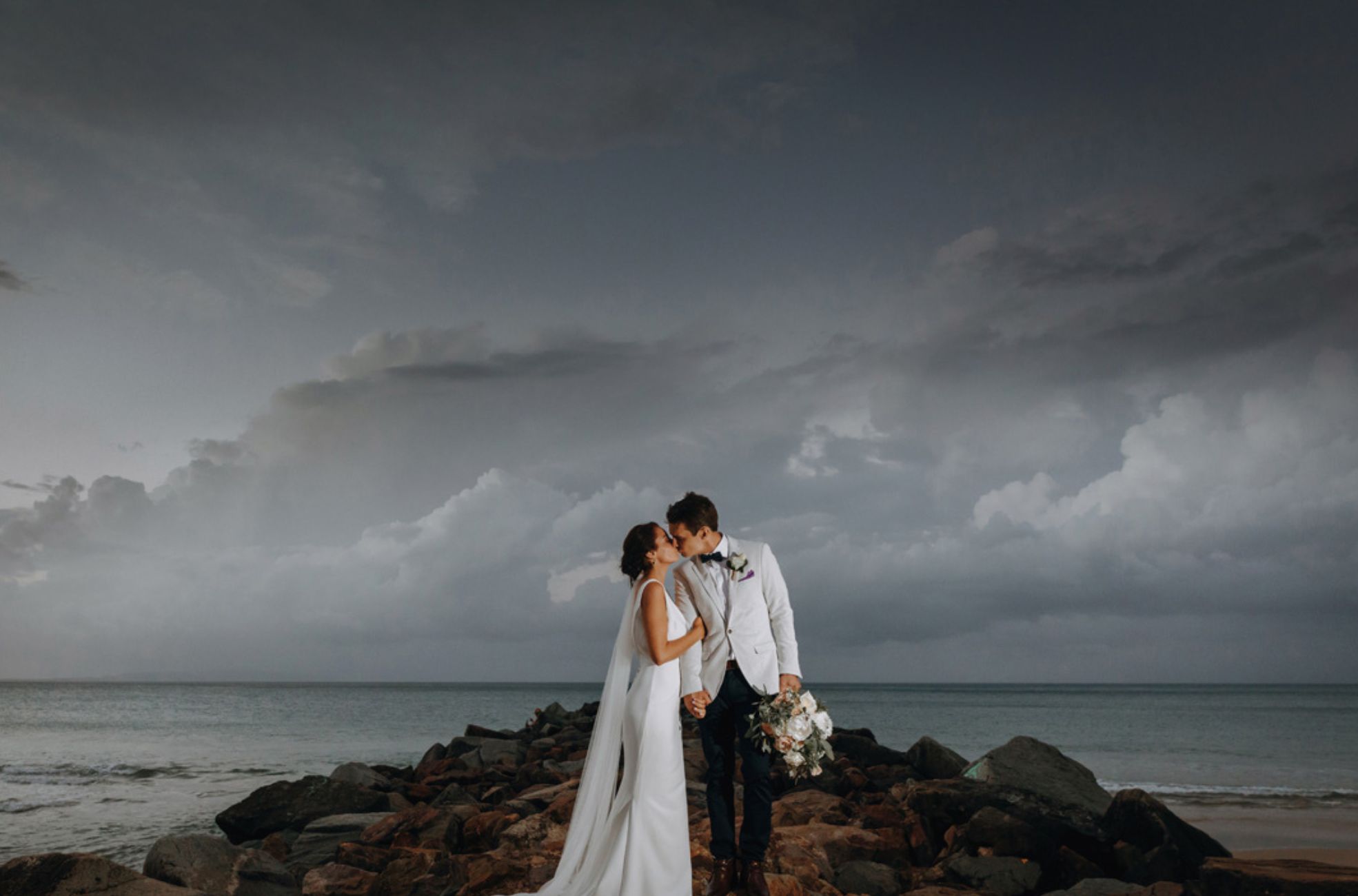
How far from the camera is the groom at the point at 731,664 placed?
599 centimetres

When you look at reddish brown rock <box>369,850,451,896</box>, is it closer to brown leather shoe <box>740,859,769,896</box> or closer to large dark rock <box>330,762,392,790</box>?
brown leather shoe <box>740,859,769,896</box>

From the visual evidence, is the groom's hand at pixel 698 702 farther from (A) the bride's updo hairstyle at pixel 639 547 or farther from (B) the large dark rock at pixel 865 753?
(B) the large dark rock at pixel 865 753

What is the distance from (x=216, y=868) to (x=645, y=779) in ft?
14.9

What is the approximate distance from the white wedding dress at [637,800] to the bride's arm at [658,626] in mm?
64

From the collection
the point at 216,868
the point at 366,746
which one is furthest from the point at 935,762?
the point at 366,746

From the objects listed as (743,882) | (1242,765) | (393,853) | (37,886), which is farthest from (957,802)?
(1242,765)

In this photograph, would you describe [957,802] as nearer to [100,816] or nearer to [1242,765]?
[100,816]

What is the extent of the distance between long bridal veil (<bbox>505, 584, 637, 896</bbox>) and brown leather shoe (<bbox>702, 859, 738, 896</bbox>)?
722 mm

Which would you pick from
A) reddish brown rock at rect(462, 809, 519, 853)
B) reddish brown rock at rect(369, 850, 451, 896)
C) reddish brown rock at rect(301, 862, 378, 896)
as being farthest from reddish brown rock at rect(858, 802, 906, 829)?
reddish brown rock at rect(301, 862, 378, 896)

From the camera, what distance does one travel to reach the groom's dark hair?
600cm

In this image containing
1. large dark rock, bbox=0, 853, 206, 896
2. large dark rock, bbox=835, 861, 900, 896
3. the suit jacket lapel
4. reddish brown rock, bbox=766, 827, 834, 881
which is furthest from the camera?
large dark rock, bbox=835, 861, 900, 896

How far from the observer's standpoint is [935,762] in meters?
12.2

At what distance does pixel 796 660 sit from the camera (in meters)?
6.19

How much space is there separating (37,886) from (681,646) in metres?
4.97
